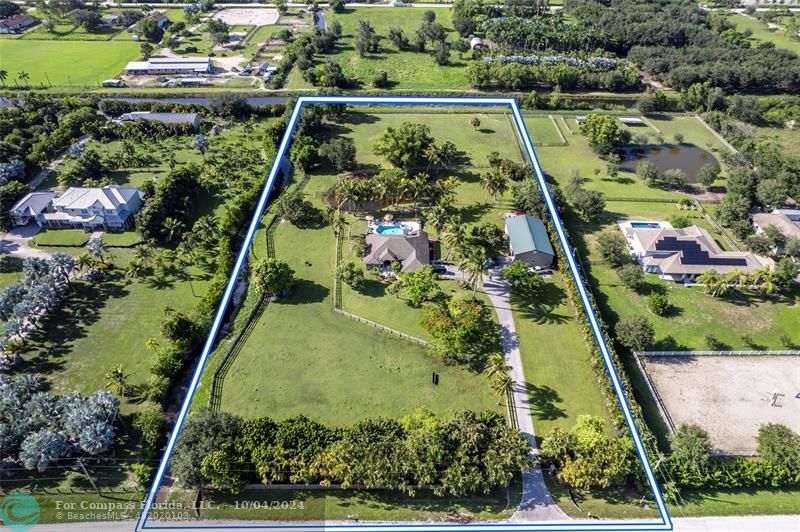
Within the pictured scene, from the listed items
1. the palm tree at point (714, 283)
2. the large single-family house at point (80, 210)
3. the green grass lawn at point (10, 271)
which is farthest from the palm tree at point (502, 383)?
the green grass lawn at point (10, 271)

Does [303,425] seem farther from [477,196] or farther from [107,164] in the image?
[107,164]

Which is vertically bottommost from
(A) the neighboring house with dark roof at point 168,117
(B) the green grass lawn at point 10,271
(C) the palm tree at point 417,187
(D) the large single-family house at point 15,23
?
(B) the green grass lawn at point 10,271

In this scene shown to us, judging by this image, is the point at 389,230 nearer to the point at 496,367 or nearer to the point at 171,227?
the point at 496,367

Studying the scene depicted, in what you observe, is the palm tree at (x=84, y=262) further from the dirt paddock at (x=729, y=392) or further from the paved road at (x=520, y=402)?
the dirt paddock at (x=729, y=392)

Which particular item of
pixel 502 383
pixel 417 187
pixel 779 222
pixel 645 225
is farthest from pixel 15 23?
pixel 779 222

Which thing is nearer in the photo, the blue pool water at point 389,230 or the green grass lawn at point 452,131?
the blue pool water at point 389,230

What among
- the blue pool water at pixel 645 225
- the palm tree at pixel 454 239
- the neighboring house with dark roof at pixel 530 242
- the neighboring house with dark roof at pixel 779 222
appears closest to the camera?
the palm tree at pixel 454 239
